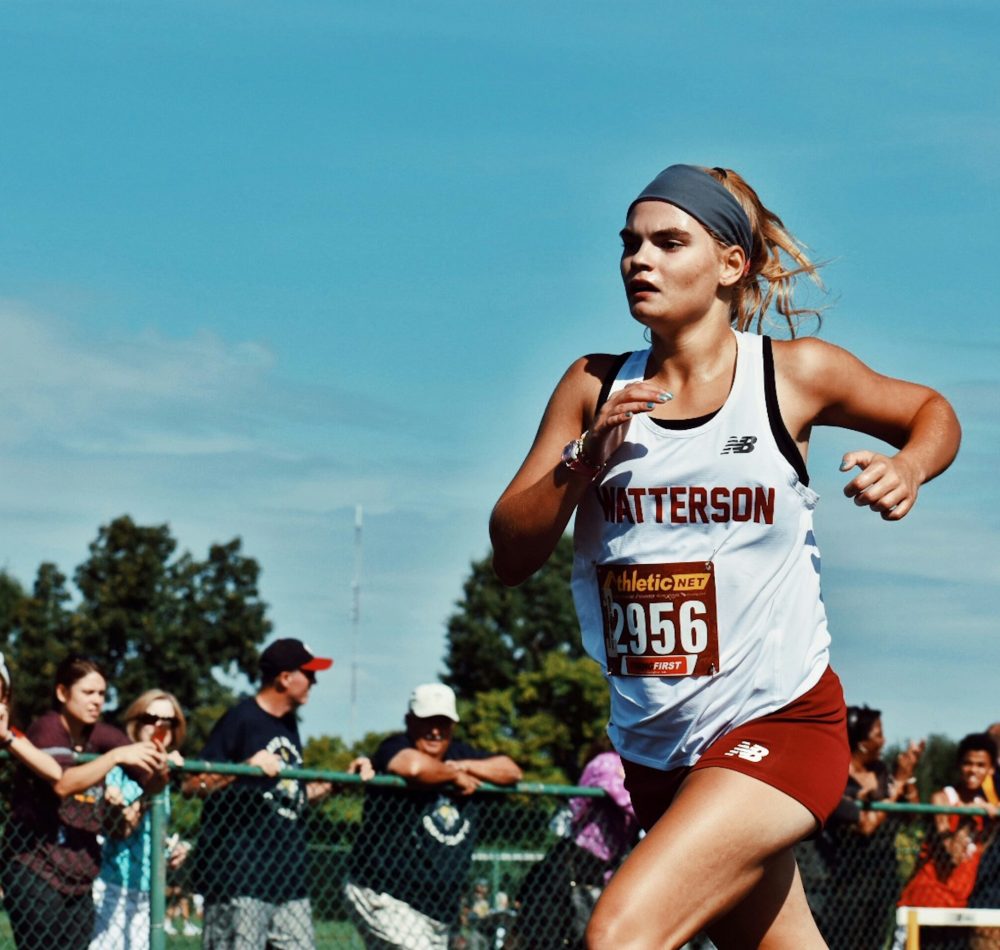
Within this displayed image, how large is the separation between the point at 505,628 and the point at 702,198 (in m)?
76.1

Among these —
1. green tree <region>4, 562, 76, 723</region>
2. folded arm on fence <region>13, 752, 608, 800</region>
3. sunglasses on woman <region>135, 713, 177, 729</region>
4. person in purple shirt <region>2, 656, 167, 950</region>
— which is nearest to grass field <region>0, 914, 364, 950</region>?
person in purple shirt <region>2, 656, 167, 950</region>

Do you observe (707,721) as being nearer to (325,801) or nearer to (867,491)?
(867,491)

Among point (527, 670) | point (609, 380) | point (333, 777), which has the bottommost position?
point (333, 777)

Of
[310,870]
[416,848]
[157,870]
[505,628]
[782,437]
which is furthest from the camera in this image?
[505,628]

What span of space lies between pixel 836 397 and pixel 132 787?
435 cm

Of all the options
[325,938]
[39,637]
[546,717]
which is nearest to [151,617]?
[39,637]

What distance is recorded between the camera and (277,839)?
7.49 metres

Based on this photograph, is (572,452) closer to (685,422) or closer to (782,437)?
(685,422)

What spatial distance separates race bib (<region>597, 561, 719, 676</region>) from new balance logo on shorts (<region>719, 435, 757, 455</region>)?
278 millimetres

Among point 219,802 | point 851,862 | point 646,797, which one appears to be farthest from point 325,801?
point 646,797

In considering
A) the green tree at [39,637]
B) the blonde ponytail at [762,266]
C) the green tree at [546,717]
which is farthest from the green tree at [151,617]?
the blonde ponytail at [762,266]

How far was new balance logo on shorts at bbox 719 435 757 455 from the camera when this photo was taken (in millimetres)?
3852

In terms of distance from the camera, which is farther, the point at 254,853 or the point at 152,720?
the point at 152,720

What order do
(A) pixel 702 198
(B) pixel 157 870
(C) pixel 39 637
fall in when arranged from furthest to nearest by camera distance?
(C) pixel 39 637
(B) pixel 157 870
(A) pixel 702 198
